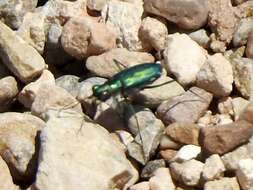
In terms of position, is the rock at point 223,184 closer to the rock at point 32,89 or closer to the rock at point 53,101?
the rock at point 53,101

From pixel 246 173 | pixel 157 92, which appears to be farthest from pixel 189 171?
pixel 157 92

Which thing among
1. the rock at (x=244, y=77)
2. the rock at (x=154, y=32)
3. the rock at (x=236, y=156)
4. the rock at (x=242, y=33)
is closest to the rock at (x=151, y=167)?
the rock at (x=236, y=156)

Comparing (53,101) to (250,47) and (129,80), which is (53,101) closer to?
(129,80)

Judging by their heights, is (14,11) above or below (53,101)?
above

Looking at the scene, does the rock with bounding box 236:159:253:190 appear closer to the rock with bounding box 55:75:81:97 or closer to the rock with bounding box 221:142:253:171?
the rock with bounding box 221:142:253:171

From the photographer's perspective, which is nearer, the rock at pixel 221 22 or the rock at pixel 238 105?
the rock at pixel 238 105
